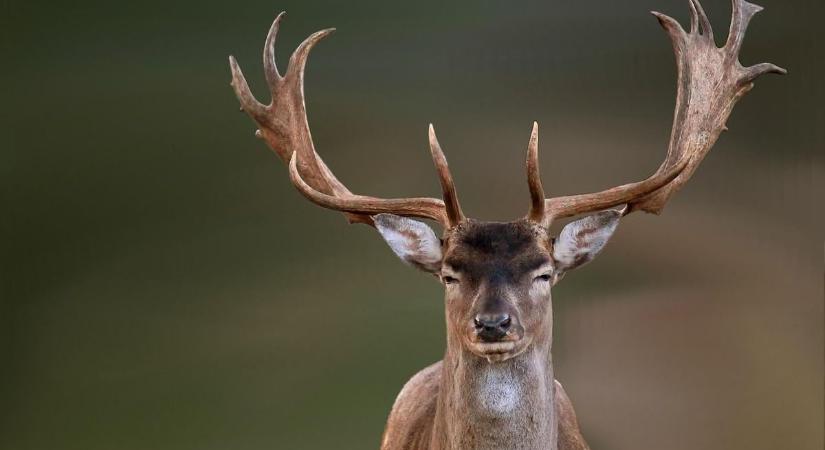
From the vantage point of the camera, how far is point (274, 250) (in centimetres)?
455

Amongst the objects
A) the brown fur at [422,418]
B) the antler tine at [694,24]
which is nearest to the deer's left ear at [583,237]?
the brown fur at [422,418]

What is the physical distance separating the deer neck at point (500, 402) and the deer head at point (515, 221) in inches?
2.0

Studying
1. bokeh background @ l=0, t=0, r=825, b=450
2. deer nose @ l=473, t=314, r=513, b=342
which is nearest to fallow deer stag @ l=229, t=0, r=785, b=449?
deer nose @ l=473, t=314, r=513, b=342

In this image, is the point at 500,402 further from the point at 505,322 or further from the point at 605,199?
the point at 605,199

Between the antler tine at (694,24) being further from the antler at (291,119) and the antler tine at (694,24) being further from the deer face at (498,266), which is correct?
the antler at (291,119)

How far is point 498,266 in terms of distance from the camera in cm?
265

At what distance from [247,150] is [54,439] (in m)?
1.35

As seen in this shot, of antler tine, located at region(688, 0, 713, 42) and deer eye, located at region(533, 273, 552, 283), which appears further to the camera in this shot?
antler tine, located at region(688, 0, 713, 42)

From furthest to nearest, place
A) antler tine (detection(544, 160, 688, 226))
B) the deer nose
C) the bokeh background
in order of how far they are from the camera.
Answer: the bokeh background, antler tine (detection(544, 160, 688, 226)), the deer nose

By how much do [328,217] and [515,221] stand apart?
1794mm

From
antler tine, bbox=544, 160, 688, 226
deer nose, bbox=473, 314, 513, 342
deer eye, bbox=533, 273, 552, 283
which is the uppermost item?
antler tine, bbox=544, 160, 688, 226

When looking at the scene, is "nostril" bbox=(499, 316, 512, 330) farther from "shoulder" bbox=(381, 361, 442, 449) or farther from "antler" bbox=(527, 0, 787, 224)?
"shoulder" bbox=(381, 361, 442, 449)

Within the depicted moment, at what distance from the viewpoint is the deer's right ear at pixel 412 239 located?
2.81 m

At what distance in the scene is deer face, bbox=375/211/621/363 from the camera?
254 cm
